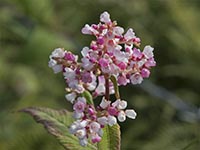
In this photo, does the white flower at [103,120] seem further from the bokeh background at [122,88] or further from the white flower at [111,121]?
the bokeh background at [122,88]

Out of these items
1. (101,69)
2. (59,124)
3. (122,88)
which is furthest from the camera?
(122,88)

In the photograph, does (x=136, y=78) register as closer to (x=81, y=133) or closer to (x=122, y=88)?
(x=81, y=133)

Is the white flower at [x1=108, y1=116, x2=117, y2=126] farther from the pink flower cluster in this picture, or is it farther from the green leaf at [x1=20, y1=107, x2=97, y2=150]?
the green leaf at [x1=20, y1=107, x2=97, y2=150]

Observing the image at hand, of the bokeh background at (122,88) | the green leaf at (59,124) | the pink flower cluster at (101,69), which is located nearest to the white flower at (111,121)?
the pink flower cluster at (101,69)

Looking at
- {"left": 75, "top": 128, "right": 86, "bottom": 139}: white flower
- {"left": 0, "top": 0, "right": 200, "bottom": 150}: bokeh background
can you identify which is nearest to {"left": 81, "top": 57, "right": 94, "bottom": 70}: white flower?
{"left": 75, "top": 128, "right": 86, "bottom": 139}: white flower

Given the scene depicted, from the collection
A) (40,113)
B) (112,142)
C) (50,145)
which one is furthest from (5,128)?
(112,142)

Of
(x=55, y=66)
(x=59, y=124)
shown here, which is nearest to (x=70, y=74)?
(x=55, y=66)

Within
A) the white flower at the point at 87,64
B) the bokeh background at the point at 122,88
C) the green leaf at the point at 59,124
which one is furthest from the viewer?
the bokeh background at the point at 122,88
